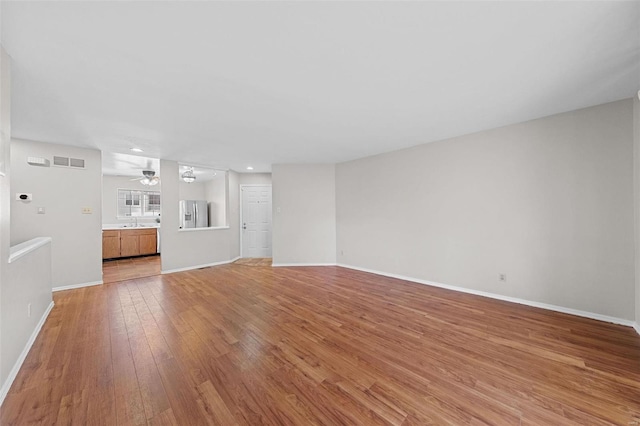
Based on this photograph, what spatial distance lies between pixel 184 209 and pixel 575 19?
8.16 m

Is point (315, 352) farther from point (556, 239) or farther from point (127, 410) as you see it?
point (556, 239)

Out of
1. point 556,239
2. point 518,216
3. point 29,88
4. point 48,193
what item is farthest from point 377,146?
point 48,193

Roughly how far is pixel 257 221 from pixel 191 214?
2.07 meters

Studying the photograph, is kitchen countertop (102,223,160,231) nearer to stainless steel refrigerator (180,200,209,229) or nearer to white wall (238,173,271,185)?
stainless steel refrigerator (180,200,209,229)

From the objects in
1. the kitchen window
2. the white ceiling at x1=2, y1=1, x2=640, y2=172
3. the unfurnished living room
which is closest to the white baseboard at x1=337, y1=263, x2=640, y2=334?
the unfurnished living room

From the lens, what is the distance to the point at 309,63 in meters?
1.84

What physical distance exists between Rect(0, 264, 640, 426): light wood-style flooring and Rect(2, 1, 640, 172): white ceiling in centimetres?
248

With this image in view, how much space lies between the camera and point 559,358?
6.48 feet

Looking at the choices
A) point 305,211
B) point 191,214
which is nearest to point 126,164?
point 191,214

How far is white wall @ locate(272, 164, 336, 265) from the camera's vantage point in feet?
18.7

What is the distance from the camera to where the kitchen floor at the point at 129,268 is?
480 centimetres

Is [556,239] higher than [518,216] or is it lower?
lower

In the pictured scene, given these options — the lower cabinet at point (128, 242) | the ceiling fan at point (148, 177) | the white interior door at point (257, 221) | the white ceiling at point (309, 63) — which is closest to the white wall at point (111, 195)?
the lower cabinet at point (128, 242)

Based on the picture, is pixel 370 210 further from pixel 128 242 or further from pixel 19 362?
pixel 128 242
